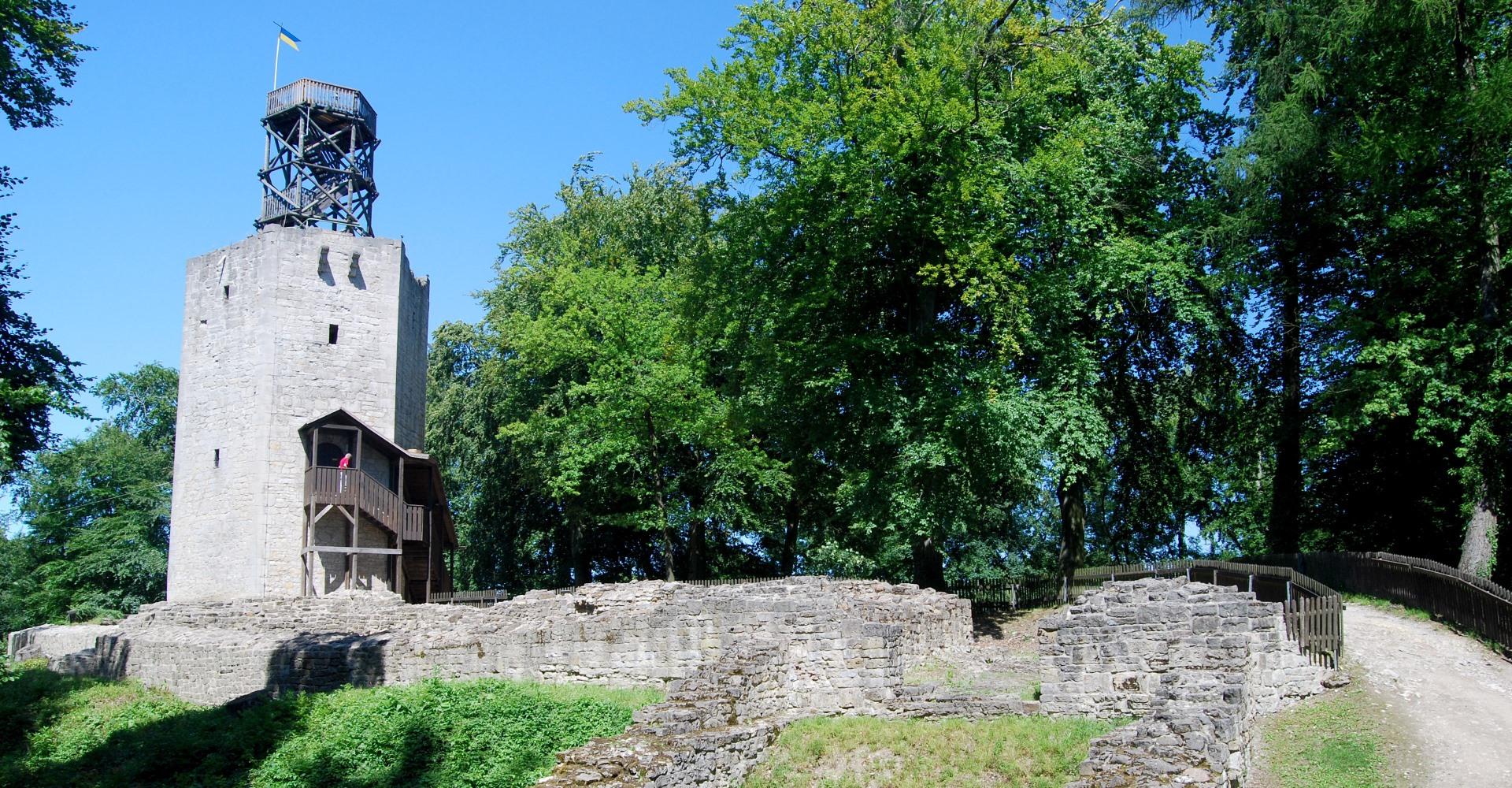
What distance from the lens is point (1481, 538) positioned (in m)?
19.0

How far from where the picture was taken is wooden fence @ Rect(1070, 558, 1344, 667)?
14.5 m

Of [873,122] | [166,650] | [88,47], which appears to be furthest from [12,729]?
[873,122]

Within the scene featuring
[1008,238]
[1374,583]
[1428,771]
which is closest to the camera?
[1428,771]

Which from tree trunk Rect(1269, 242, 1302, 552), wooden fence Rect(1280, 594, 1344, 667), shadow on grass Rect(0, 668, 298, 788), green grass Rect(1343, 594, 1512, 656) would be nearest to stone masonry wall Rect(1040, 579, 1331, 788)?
wooden fence Rect(1280, 594, 1344, 667)

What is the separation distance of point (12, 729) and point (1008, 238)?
59.8ft

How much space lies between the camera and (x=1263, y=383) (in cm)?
2444

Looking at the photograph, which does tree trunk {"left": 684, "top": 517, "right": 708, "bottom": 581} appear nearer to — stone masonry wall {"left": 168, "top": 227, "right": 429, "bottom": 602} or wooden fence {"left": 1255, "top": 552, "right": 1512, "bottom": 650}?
stone masonry wall {"left": 168, "top": 227, "right": 429, "bottom": 602}

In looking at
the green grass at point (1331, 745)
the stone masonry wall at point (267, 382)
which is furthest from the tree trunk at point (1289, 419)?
the stone masonry wall at point (267, 382)

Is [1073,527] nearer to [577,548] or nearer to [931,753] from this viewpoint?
[931,753]

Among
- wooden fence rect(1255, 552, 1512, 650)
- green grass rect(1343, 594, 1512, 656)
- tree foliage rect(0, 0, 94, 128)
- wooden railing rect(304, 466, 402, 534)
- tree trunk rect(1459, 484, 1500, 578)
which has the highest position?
tree foliage rect(0, 0, 94, 128)

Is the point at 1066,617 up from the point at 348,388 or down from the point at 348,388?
down

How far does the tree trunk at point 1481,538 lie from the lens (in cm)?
1891

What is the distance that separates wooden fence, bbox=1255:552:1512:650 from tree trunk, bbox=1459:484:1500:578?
1.28m

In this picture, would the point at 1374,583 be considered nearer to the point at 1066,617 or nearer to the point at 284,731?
the point at 1066,617
